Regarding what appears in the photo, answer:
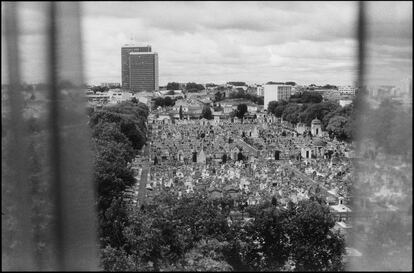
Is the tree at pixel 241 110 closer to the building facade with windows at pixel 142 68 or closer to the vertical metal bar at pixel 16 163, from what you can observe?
the building facade with windows at pixel 142 68

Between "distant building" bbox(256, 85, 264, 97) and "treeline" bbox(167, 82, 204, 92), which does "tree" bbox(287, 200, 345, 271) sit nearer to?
"treeline" bbox(167, 82, 204, 92)

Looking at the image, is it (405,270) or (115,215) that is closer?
(405,270)

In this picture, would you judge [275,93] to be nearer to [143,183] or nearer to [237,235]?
[143,183]

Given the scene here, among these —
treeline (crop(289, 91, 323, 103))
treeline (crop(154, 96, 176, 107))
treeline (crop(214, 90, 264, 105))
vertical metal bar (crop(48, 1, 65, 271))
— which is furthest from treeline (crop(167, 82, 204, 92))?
vertical metal bar (crop(48, 1, 65, 271))

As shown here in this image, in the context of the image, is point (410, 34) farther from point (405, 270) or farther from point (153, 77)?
point (153, 77)

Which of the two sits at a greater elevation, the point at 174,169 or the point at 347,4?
the point at 347,4

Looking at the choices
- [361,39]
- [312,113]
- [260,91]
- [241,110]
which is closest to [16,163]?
[361,39]

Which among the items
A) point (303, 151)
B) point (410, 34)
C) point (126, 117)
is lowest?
point (303, 151)

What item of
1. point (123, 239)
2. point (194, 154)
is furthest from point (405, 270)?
point (194, 154)
